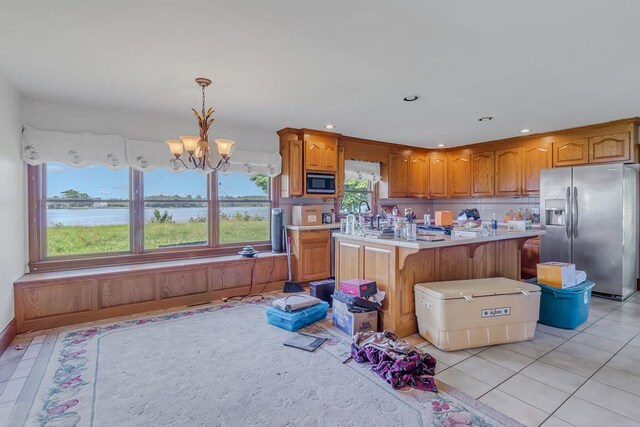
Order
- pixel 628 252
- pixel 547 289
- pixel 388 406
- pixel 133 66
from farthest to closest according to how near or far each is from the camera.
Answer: pixel 628 252 → pixel 547 289 → pixel 133 66 → pixel 388 406

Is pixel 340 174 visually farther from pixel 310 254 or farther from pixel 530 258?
pixel 530 258

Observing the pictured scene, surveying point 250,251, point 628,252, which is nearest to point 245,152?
point 250,251

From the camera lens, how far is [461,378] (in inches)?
91.1

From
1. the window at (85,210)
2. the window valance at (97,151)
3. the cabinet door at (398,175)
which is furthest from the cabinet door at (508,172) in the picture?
the window at (85,210)

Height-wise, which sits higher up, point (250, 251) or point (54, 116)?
point (54, 116)

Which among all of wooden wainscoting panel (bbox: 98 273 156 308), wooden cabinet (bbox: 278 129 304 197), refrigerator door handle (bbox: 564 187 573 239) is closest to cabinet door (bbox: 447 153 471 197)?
refrigerator door handle (bbox: 564 187 573 239)

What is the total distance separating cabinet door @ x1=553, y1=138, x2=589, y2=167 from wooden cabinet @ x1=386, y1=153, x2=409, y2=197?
7.62ft

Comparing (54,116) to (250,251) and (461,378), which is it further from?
(461,378)

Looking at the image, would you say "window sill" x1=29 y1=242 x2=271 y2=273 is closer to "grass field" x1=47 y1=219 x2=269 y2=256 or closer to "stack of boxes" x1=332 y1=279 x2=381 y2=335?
"grass field" x1=47 y1=219 x2=269 y2=256

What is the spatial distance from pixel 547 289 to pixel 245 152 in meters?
4.06

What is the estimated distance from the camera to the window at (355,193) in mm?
5918

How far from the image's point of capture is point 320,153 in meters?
5.04

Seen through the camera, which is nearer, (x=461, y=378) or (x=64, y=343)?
(x=461, y=378)

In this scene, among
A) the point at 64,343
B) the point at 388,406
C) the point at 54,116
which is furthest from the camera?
the point at 54,116
